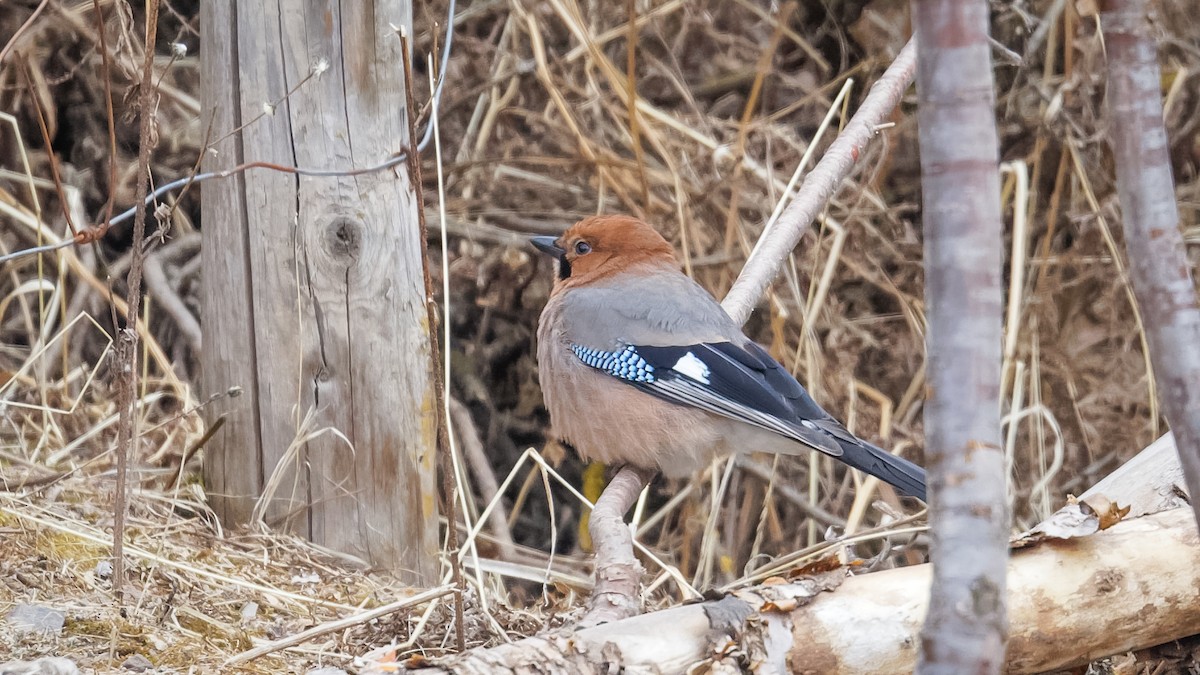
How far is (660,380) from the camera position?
3.85m

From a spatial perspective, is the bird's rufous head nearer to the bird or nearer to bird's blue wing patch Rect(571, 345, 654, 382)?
the bird

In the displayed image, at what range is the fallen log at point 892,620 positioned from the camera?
2.15m

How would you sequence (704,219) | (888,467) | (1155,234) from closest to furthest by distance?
(1155,234) → (888,467) → (704,219)

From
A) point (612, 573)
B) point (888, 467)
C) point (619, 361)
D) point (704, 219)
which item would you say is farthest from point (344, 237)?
point (704, 219)

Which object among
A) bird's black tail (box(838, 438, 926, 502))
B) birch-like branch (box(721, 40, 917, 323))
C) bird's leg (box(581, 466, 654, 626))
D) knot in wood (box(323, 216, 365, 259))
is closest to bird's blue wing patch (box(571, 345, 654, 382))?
birch-like branch (box(721, 40, 917, 323))

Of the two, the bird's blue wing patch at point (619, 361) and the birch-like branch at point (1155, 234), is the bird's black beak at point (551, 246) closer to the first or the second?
the bird's blue wing patch at point (619, 361)

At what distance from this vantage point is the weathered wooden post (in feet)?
10.8

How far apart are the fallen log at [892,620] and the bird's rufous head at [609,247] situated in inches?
75.8

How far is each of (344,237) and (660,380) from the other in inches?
42.5

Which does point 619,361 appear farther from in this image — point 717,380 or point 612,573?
point 612,573

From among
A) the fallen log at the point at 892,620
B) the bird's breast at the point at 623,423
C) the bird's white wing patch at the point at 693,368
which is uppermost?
the bird's white wing patch at the point at 693,368

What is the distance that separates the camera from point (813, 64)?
607cm

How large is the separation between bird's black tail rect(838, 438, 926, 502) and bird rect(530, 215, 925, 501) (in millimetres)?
72

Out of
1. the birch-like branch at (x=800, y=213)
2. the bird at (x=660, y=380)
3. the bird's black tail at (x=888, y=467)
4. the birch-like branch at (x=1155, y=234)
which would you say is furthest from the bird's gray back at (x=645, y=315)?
the birch-like branch at (x=1155, y=234)
